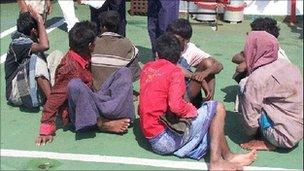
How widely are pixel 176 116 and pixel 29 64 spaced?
170 centimetres

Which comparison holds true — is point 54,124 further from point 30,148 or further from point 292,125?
point 292,125

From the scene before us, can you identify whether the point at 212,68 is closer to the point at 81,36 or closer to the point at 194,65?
the point at 194,65

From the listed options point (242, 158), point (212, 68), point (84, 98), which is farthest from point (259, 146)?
point (84, 98)

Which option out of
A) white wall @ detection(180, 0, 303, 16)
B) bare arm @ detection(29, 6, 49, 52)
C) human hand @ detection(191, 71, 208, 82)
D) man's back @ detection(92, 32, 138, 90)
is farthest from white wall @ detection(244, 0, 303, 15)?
bare arm @ detection(29, 6, 49, 52)

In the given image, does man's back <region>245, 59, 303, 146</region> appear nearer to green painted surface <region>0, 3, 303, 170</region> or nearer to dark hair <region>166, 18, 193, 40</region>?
green painted surface <region>0, 3, 303, 170</region>

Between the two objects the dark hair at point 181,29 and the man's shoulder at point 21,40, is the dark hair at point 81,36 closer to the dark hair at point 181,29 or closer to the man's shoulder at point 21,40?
the man's shoulder at point 21,40

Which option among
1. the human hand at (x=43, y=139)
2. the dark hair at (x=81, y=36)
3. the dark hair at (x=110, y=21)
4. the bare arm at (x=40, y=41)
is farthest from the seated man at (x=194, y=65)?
the human hand at (x=43, y=139)

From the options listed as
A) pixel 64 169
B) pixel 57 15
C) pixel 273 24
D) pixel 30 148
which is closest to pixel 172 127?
pixel 64 169

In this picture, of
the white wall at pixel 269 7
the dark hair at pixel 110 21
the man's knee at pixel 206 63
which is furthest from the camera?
the white wall at pixel 269 7

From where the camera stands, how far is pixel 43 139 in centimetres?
430

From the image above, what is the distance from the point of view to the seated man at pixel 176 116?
385 centimetres

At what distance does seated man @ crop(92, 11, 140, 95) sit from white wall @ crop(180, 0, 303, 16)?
4.22 metres

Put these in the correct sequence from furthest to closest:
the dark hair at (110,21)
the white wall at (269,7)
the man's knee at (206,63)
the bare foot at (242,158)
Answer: the white wall at (269,7)
the dark hair at (110,21)
the man's knee at (206,63)
the bare foot at (242,158)

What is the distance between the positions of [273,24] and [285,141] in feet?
4.02
